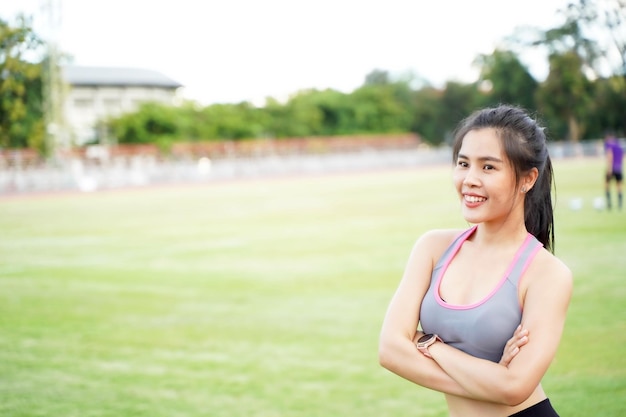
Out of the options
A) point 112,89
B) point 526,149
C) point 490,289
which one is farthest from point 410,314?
point 112,89

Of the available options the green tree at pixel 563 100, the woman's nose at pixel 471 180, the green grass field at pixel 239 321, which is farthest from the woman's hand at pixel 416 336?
the green tree at pixel 563 100

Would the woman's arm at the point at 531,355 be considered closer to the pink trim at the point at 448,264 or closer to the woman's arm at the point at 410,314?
the pink trim at the point at 448,264

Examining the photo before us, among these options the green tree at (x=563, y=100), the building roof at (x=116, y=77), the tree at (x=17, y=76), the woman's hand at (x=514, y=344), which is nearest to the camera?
the woman's hand at (x=514, y=344)

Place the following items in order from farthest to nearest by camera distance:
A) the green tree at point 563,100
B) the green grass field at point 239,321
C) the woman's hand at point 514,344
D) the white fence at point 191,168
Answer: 1. the green tree at point 563,100
2. the white fence at point 191,168
3. the green grass field at point 239,321
4. the woman's hand at point 514,344

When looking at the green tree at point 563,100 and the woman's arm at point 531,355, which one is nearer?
the woman's arm at point 531,355

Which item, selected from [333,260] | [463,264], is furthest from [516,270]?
[333,260]

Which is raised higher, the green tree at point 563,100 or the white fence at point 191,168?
the green tree at point 563,100

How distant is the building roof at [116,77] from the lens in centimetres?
8550

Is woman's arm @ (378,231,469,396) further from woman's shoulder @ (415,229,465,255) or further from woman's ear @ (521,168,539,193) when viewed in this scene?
woman's ear @ (521,168,539,193)

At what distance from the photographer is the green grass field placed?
5.48 m

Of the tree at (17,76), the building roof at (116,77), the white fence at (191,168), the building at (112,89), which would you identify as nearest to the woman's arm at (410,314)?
the tree at (17,76)

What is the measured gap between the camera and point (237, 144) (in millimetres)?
56844

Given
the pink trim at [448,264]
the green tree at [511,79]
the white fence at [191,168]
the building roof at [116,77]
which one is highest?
the building roof at [116,77]

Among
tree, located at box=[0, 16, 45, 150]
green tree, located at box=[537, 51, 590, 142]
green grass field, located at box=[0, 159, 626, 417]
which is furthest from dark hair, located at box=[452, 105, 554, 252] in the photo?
green tree, located at box=[537, 51, 590, 142]
